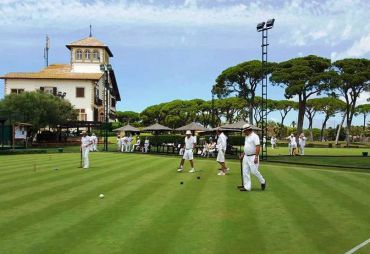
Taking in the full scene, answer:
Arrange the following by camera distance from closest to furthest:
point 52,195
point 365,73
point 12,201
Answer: point 12,201
point 52,195
point 365,73

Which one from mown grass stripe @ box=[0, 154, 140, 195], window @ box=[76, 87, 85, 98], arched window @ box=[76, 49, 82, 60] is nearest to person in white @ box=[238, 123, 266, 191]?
mown grass stripe @ box=[0, 154, 140, 195]

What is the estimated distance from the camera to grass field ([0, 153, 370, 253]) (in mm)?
7496

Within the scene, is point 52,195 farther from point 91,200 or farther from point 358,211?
point 358,211

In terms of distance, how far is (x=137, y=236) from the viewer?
8.00m

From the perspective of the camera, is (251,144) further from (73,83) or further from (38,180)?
(73,83)

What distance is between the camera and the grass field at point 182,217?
7496 mm

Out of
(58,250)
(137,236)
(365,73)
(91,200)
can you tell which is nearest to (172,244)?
(137,236)

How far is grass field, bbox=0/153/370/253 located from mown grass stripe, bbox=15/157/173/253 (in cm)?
2

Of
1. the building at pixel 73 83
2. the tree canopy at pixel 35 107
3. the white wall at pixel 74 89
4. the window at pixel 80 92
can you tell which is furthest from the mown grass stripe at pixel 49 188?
the window at pixel 80 92

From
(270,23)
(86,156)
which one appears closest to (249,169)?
(86,156)

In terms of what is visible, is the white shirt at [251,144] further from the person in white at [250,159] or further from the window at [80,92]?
the window at [80,92]

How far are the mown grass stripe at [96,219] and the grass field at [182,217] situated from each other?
0.02 m

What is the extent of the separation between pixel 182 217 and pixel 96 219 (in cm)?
176

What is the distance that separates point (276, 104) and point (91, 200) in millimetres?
92425
